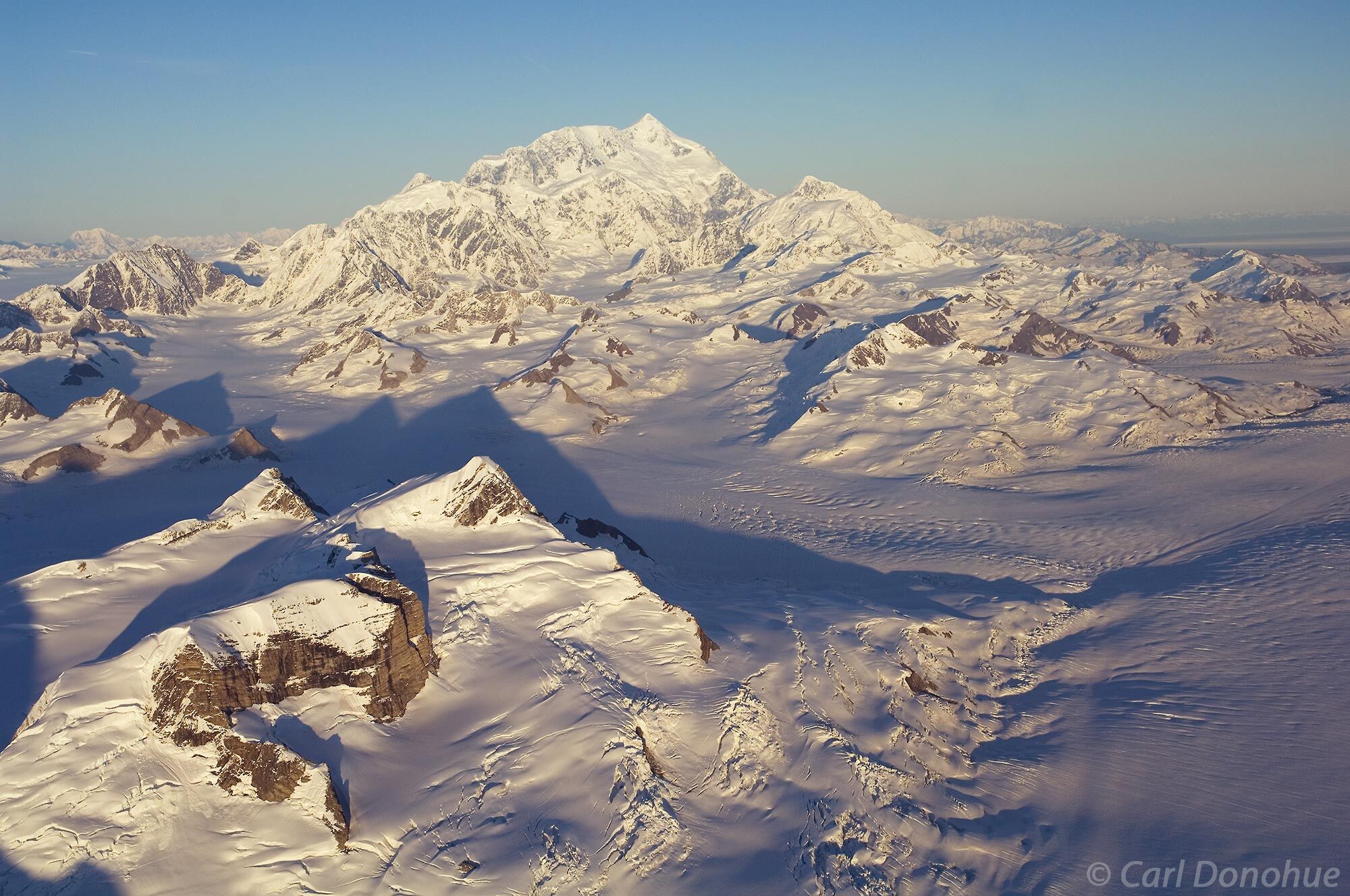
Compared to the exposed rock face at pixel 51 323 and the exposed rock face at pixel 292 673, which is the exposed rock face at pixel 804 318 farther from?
the exposed rock face at pixel 51 323

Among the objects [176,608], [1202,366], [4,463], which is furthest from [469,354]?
[1202,366]

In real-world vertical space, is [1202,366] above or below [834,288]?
below

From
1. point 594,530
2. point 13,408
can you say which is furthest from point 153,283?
point 594,530

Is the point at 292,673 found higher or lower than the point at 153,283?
lower

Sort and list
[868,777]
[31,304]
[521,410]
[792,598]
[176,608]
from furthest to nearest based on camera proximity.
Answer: [31,304]
[521,410]
[792,598]
[176,608]
[868,777]

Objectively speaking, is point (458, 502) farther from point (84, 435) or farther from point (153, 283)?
point (153, 283)

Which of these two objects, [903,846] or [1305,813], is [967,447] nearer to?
[1305,813]

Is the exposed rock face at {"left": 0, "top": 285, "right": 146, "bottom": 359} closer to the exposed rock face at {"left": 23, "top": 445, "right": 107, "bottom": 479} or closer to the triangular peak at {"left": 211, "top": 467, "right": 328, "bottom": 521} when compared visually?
the exposed rock face at {"left": 23, "top": 445, "right": 107, "bottom": 479}
